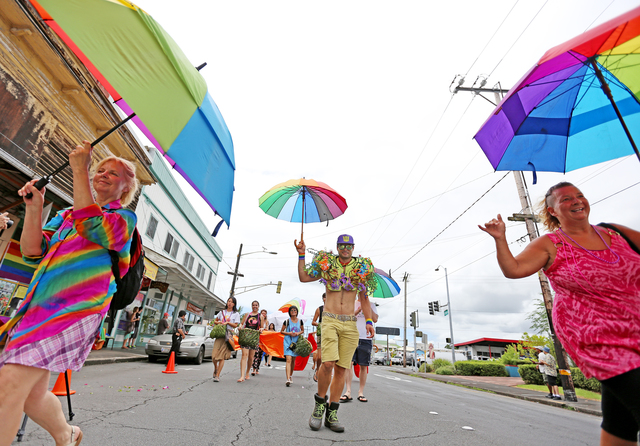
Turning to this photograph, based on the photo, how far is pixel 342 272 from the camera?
407 cm

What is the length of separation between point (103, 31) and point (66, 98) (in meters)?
9.51

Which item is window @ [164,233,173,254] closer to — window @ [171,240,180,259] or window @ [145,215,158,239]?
window @ [171,240,180,259]

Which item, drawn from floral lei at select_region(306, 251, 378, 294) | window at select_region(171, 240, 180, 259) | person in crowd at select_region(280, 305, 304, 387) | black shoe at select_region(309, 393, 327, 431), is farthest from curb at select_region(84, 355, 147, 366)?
window at select_region(171, 240, 180, 259)

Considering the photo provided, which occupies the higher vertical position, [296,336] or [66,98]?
[66,98]

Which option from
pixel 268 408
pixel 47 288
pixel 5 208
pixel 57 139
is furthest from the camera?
pixel 57 139

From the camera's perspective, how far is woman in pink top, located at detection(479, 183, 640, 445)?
1757mm

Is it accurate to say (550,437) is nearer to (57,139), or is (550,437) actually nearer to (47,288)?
(47,288)

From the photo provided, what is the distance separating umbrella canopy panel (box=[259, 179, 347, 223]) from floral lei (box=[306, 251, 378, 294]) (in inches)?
61.5

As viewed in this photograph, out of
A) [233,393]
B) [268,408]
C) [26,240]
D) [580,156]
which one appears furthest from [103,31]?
[233,393]

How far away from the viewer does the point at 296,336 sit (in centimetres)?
868

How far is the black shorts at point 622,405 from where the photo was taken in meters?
1.67

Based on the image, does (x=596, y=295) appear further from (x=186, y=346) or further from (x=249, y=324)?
(x=186, y=346)

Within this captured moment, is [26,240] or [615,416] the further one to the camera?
[26,240]

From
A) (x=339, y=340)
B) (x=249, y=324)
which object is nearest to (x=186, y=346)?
(x=249, y=324)
